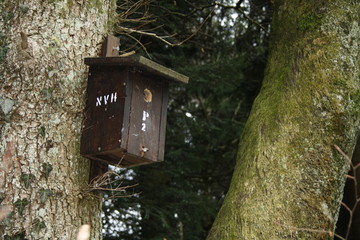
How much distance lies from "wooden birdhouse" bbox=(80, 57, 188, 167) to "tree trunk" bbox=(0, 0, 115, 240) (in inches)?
2.8

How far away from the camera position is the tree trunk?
113 inches

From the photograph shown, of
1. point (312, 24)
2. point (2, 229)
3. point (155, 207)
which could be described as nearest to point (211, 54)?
point (155, 207)

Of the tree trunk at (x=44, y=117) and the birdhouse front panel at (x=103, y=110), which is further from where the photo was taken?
the birdhouse front panel at (x=103, y=110)

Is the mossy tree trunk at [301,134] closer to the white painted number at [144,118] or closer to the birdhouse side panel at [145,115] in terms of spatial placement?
the birdhouse side panel at [145,115]

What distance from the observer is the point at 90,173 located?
3248 mm

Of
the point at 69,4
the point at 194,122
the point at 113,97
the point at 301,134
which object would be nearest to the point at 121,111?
the point at 113,97

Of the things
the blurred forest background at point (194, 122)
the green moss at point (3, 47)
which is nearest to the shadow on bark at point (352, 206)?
the blurred forest background at point (194, 122)

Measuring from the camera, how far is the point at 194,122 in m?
6.61

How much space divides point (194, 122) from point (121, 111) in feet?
11.4

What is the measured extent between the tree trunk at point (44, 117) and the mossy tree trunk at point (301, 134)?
3.33ft

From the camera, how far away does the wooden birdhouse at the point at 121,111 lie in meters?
3.16

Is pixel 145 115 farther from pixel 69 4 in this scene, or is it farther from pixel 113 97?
pixel 69 4

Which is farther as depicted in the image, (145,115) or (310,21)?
(310,21)

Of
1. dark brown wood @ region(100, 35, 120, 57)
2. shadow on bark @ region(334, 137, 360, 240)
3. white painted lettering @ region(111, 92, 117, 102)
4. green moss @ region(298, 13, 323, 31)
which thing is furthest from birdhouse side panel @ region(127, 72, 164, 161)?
shadow on bark @ region(334, 137, 360, 240)
